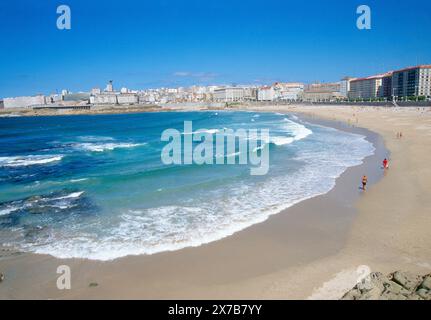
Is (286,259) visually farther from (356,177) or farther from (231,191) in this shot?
(356,177)

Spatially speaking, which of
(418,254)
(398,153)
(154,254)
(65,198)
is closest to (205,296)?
(154,254)

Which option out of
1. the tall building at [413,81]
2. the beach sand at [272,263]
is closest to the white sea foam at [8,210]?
the beach sand at [272,263]

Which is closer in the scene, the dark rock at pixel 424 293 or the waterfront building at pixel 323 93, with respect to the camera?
the dark rock at pixel 424 293

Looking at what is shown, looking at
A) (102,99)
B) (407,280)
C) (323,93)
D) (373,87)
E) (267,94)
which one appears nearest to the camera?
(407,280)

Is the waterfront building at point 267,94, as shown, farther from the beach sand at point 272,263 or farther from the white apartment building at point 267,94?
the beach sand at point 272,263

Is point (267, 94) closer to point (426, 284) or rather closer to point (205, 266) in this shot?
point (205, 266)

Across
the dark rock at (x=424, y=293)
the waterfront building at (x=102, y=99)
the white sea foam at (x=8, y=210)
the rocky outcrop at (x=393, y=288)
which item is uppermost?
the waterfront building at (x=102, y=99)

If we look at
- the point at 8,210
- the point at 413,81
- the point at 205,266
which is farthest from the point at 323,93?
the point at 205,266
